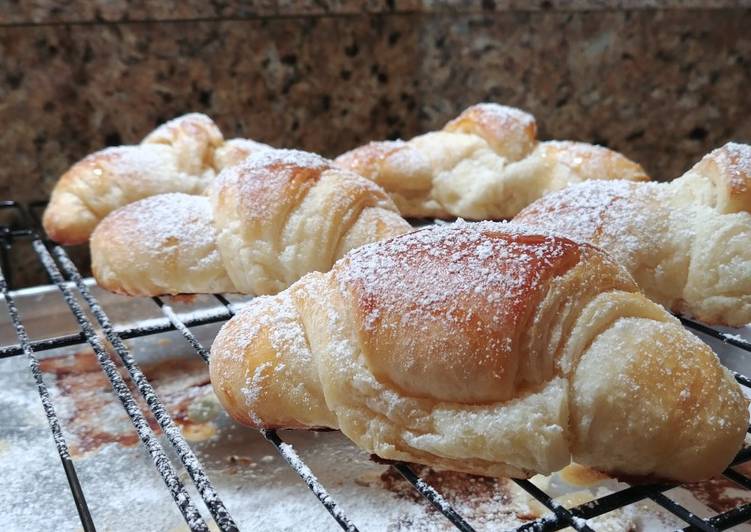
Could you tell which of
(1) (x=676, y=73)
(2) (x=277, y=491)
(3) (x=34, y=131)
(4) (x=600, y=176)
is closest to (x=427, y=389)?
(2) (x=277, y=491)

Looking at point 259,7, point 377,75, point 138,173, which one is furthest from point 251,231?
point 377,75

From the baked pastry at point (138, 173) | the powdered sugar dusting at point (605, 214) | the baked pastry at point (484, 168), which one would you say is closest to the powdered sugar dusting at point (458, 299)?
the powdered sugar dusting at point (605, 214)

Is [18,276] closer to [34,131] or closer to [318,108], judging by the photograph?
[34,131]

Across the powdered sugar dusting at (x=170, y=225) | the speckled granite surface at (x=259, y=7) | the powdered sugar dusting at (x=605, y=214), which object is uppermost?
the speckled granite surface at (x=259, y=7)

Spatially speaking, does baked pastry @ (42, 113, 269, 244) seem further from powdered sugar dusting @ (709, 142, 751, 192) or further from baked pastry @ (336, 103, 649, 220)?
powdered sugar dusting @ (709, 142, 751, 192)

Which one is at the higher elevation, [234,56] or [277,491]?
[234,56]

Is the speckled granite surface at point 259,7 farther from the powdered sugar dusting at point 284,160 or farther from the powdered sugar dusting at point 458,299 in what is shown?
the powdered sugar dusting at point 458,299

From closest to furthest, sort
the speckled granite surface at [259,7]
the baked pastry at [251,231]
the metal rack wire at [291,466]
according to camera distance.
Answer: the metal rack wire at [291,466]
the baked pastry at [251,231]
the speckled granite surface at [259,7]
